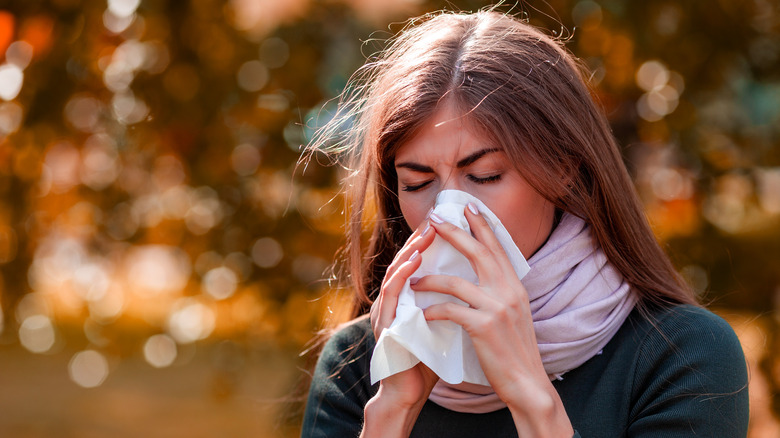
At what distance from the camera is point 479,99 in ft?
5.77

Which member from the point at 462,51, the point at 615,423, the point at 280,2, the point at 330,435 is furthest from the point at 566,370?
the point at 280,2

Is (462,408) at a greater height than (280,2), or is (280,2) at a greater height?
(280,2)

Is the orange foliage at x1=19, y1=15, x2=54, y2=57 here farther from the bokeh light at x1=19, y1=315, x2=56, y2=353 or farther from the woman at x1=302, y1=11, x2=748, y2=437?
the bokeh light at x1=19, y1=315, x2=56, y2=353

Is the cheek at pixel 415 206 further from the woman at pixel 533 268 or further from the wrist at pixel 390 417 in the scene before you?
the wrist at pixel 390 417

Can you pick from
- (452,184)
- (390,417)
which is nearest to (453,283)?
(452,184)

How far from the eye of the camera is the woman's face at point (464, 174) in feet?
5.65

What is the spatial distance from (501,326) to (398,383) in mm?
288

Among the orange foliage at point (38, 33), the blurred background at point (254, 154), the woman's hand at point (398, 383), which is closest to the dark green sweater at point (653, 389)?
the woman's hand at point (398, 383)

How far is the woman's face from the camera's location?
5.65ft

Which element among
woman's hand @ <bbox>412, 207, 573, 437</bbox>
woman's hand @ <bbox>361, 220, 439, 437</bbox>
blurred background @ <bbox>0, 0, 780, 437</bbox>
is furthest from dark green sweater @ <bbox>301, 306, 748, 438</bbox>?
blurred background @ <bbox>0, 0, 780, 437</bbox>

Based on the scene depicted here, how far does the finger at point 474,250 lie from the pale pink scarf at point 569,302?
0.23 m

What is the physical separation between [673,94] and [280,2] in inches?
61.1

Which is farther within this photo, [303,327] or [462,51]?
[303,327]

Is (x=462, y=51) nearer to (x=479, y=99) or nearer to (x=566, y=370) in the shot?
(x=479, y=99)
